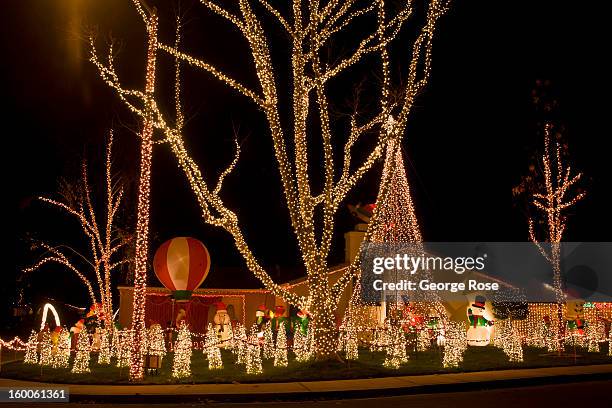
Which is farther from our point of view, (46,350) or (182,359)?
(46,350)

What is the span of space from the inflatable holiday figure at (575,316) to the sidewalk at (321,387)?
10.1m

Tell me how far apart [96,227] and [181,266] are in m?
6.22

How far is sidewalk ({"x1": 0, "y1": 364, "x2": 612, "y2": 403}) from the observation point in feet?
43.8

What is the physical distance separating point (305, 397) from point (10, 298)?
1758cm

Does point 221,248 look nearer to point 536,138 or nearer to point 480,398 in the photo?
point 536,138

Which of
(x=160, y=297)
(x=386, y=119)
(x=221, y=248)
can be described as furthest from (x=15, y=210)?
(x=221, y=248)

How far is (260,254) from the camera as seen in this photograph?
56.9 m

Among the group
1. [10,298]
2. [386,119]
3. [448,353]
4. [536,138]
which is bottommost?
[448,353]

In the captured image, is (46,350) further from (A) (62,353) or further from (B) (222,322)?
(B) (222,322)

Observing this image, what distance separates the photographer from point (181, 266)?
817 inches

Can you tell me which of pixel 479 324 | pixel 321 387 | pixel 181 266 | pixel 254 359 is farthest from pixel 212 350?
pixel 479 324

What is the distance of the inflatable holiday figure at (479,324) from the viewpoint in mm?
25016

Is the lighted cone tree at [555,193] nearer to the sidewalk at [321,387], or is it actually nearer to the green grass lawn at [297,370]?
the green grass lawn at [297,370]

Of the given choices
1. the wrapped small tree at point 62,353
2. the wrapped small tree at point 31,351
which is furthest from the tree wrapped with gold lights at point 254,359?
the wrapped small tree at point 31,351
